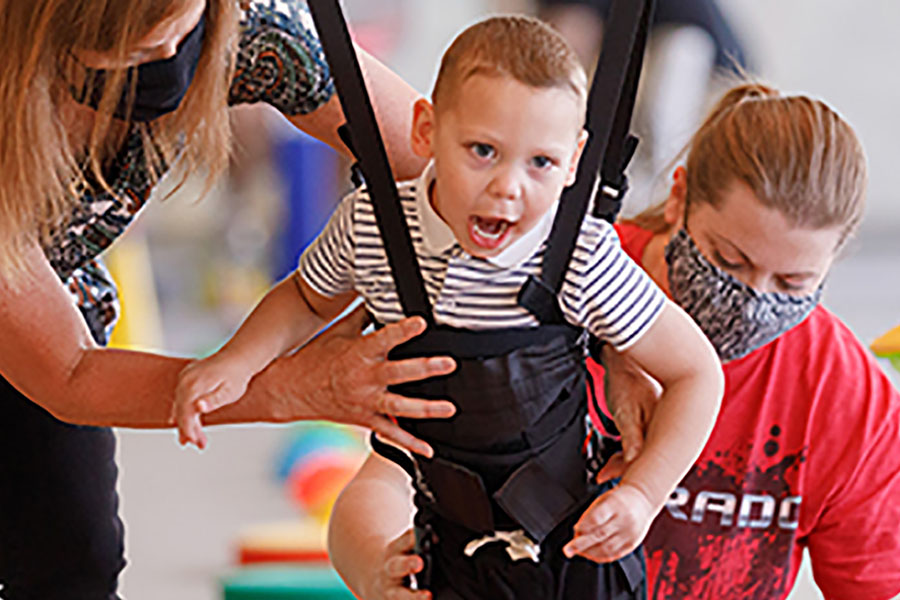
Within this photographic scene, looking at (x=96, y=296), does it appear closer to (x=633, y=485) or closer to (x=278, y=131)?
(x=633, y=485)

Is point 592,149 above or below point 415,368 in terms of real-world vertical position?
above

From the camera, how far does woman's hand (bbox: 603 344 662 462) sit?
1139 mm

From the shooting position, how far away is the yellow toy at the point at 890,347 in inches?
75.3

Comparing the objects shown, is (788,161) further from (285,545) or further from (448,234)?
(285,545)

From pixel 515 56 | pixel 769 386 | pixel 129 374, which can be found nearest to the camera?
pixel 515 56

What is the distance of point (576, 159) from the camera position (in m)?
1.02

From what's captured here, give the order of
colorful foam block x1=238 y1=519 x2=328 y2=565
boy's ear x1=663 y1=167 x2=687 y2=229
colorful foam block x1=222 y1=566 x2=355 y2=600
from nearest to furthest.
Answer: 1. boy's ear x1=663 y1=167 x2=687 y2=229
2. colorful foam block x1=222 y1=566 x2=355 y2=600
3. colorful foam block x1=238 y1=519 x2=328 y2=565

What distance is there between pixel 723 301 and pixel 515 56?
1.77 feet

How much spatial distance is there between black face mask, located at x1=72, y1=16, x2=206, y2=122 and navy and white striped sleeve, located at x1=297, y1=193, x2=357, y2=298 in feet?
0.66

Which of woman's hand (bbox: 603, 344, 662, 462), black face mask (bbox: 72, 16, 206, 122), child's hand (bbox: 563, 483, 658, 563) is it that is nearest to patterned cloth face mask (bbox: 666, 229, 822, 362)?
woman's hand (bbox: 603, 344, 662, 462)

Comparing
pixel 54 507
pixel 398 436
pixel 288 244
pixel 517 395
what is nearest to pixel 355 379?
Answer: pixel 398 436

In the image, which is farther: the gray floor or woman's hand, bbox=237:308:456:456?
the gray floor

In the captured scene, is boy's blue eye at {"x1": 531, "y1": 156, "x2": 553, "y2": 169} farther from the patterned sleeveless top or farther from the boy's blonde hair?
→ the patterned sleeveless top

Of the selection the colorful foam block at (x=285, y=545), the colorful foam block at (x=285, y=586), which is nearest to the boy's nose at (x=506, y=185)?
the colorful foam block at (x=285, y=586)
